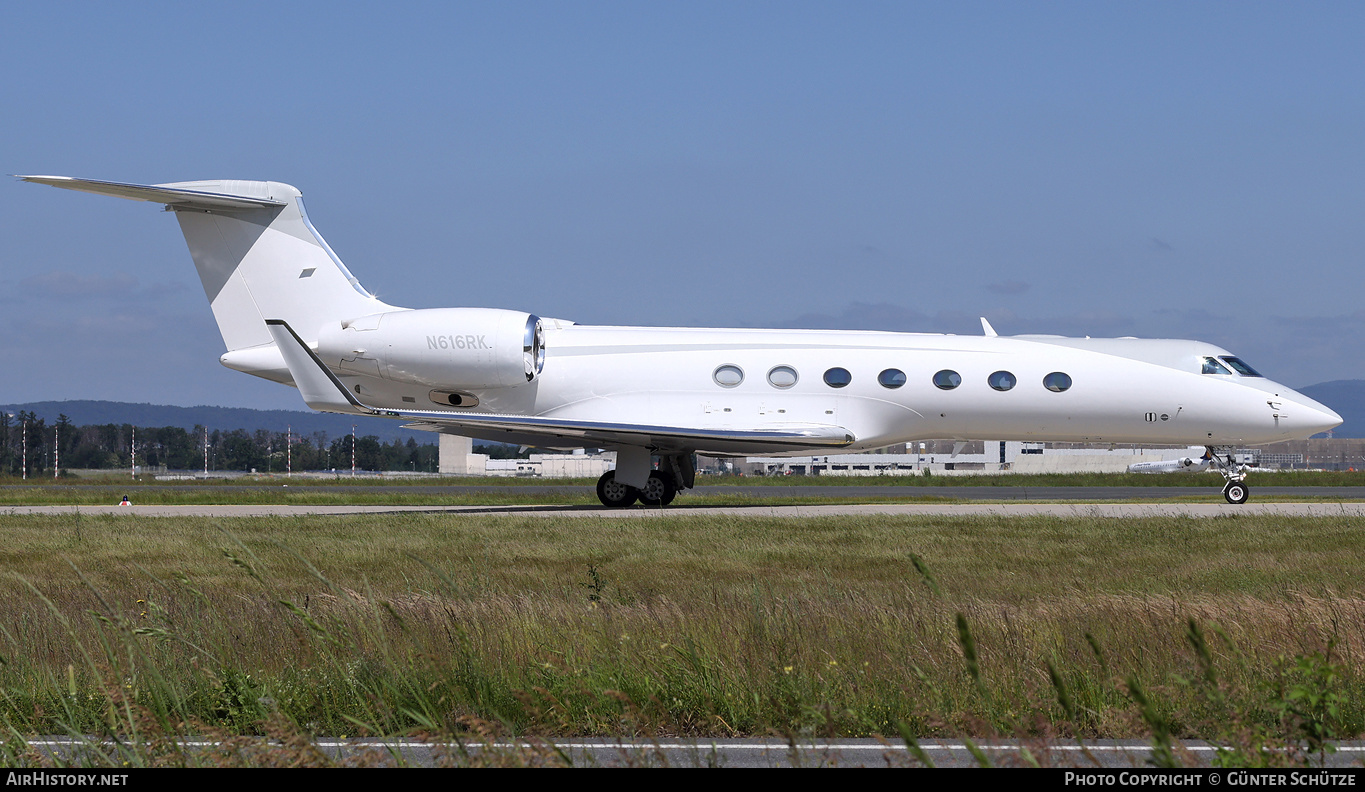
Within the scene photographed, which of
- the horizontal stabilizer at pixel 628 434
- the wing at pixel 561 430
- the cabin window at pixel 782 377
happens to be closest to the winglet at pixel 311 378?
the wing at pixel 561 430

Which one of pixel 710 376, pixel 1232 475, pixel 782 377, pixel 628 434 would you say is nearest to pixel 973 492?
pixel 1232 475

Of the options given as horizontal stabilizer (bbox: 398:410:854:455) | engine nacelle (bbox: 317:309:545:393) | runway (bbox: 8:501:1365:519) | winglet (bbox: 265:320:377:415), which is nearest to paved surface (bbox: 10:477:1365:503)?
runway (bbox: 8:501:1365:519)

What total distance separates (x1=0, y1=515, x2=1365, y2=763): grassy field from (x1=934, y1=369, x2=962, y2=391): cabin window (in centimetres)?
872

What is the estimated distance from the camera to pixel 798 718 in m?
5.69

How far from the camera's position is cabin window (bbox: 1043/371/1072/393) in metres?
21.8

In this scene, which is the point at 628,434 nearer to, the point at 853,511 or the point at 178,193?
the point at 853,511

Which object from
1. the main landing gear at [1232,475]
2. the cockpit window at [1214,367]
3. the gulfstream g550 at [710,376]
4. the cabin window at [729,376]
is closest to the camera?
the gulfstream g550 at [710,376]

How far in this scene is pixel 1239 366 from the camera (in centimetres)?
2252

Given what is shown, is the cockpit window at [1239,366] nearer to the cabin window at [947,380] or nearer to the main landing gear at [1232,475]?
the main landing gear at [1232,475]

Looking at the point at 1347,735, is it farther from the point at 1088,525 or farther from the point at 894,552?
the point at 1088,525

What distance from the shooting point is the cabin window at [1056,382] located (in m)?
21.8

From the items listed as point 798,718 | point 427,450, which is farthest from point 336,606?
point 427,450

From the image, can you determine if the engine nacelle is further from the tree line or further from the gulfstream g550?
the tree line

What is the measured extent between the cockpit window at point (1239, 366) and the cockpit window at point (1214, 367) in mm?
174
